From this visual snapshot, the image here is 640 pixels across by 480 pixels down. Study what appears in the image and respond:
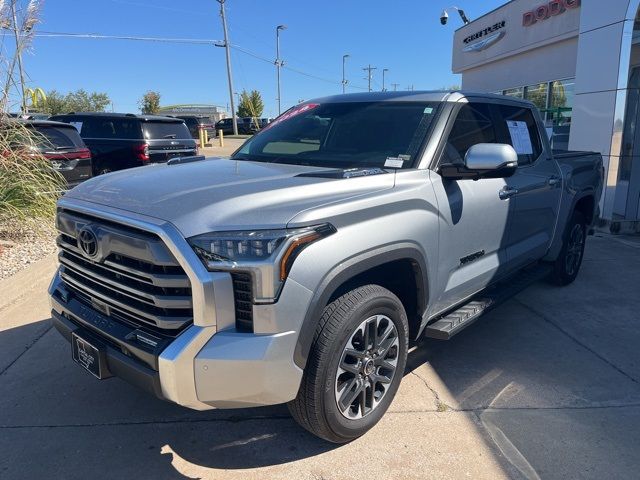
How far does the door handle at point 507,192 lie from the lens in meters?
3.73

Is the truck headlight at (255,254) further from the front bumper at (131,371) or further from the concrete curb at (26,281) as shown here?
the concrete curb at (26,281)

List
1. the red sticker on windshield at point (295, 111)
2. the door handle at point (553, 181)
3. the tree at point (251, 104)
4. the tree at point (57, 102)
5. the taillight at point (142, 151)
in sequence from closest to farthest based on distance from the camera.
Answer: the red sticker on windshield at point (295, 111), the door handle at point (553, 181), the taillight at point (142, 151), the tree at point (57, 102), the tree at point (251, 104)

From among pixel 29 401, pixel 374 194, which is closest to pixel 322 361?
pixel 374 194

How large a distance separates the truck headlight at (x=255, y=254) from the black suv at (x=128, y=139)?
366 inches

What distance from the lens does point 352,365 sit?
8.93ft

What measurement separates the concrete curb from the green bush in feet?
3.67

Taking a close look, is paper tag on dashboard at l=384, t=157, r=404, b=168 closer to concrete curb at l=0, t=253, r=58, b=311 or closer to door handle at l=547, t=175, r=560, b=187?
door handle at l=547, t=175, r=560, b=187

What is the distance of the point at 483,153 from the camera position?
3.08m

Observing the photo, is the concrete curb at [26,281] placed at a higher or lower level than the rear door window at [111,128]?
lower

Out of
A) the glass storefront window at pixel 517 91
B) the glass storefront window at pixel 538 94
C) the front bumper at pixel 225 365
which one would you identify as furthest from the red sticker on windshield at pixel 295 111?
the glass storefront window at pixel 517 91

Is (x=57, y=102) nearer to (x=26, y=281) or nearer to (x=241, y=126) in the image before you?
(x=241, y=126)

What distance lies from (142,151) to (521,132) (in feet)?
27.5

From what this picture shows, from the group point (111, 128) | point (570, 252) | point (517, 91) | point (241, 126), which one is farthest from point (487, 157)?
point (241, 126)

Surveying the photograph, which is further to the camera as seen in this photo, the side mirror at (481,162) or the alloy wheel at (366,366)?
the side mirror at (481,162)
